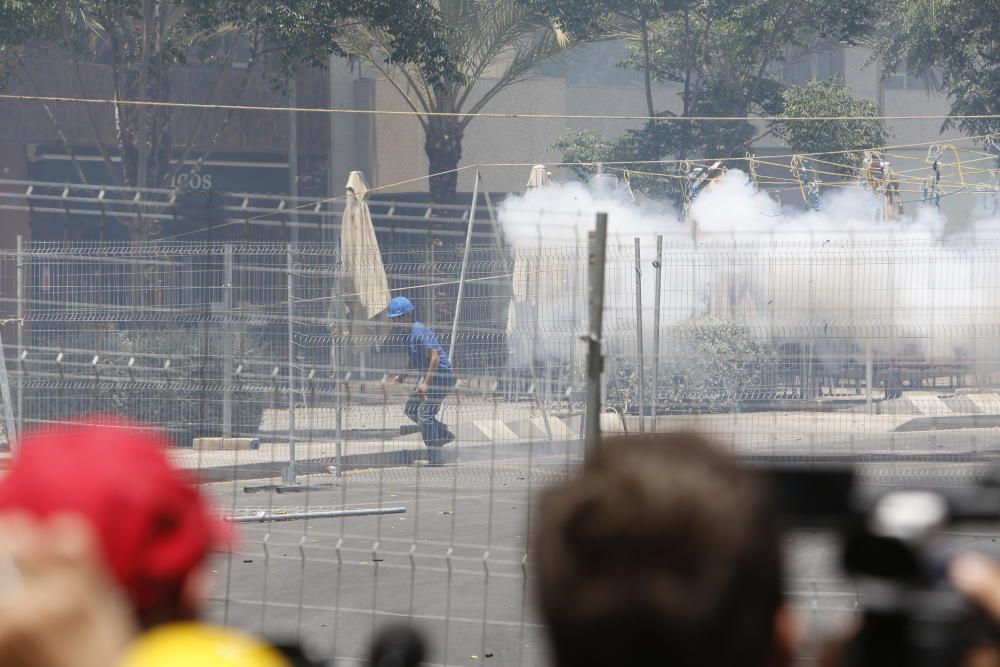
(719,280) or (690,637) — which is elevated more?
(719,280)

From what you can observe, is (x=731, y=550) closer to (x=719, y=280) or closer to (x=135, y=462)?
(x=135, y=462)

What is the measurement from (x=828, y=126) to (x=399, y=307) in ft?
60.1

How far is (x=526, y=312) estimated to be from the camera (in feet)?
33.0

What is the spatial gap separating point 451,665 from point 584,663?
4071 millimetres

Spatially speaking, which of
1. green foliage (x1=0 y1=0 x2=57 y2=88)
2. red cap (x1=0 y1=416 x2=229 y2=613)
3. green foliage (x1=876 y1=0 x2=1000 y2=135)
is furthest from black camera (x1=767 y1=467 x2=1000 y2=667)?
green foliage (x1=876 y1=0 x2=1000 y2=135)

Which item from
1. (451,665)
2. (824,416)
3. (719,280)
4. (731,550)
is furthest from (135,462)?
(719,280)

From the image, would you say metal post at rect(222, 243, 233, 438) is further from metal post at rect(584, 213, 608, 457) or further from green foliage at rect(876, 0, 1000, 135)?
green foliage at rect(876, 0, 1000, 135)

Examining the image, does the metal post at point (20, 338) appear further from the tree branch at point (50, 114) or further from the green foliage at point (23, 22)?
the tree branch at point (50, 114)

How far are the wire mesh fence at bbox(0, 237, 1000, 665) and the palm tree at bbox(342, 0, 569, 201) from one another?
1247 centimetres

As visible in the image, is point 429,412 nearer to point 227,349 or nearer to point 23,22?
point 227,349

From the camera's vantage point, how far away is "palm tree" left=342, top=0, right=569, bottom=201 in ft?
76.5

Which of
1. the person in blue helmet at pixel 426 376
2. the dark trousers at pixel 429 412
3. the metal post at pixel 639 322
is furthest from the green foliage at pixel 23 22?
the dark trousers at pixel 429 412

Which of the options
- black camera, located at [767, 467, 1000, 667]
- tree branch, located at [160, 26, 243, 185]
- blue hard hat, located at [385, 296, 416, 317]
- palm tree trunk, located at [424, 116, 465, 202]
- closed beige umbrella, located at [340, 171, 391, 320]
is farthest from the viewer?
palm tree trunk, located at [424, 116, 465, 202]

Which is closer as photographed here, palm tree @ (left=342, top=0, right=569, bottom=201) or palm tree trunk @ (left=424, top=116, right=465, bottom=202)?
palm tree @ (left=342, top=0, right=569, bottom=201)
